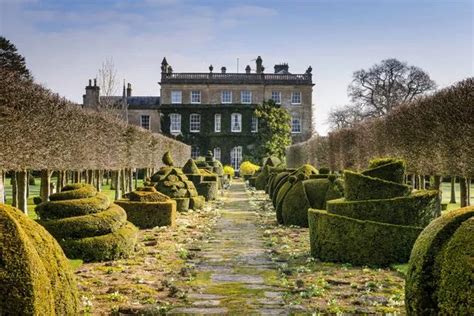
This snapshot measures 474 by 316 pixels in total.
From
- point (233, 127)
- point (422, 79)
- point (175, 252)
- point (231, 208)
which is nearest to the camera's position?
point (175, 252)

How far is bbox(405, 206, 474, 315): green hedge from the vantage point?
5254 mm

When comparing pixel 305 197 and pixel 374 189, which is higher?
pixel 374 189

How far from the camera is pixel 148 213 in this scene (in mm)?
17047

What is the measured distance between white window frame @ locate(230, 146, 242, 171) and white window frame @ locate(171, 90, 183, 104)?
924cm

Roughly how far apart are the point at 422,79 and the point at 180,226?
5081 cm

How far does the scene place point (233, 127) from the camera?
66375mm

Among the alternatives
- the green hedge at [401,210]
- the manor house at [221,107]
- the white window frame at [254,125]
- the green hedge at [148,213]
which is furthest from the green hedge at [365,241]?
the white window frame at [254,125]

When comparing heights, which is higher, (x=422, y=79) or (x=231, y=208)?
(x=422, y=79)

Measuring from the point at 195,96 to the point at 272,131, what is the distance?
11.3m

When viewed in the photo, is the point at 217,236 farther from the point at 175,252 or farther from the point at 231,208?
the point at 231,208

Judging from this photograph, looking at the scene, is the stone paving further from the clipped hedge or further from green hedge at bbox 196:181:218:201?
green hedge at bbox 196:181:218:201

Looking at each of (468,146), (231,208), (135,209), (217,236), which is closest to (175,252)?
(217,236)

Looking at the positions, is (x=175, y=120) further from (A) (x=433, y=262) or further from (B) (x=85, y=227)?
(A) (x=433, y=262)

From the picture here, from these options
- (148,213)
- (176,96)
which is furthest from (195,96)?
(148,213)
